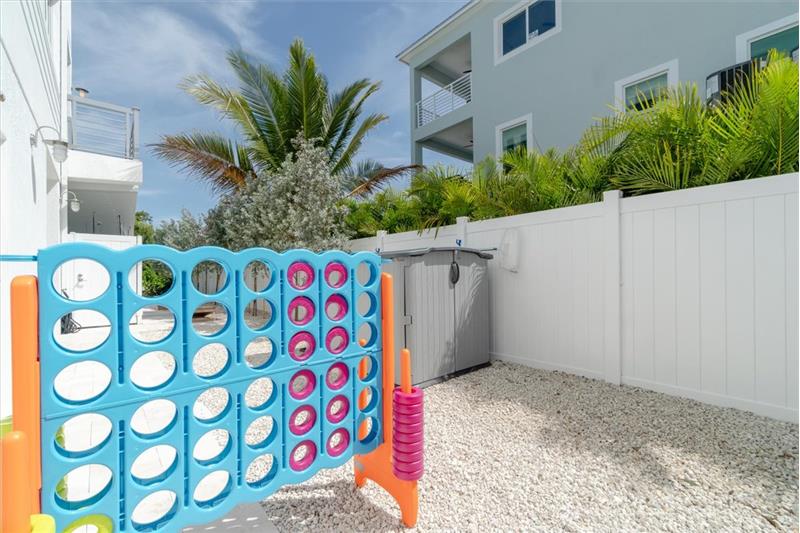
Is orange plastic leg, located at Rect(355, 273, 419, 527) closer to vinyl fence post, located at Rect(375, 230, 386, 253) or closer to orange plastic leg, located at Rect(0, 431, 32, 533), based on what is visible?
orange plastic leg, located at Rect(0, 431, 32, 533)

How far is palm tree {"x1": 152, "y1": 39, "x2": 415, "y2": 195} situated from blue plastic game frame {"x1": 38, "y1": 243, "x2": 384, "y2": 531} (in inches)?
299

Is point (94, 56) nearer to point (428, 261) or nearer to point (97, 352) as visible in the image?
point (428, 261)

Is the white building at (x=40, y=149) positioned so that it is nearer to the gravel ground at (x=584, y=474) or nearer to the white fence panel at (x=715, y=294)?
the gravel ground at (x=584, y=474)

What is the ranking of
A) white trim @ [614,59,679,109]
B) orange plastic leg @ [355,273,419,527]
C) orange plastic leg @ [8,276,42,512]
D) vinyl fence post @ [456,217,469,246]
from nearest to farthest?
orange plastic leg @ [8,276,42,512], orange plastic leg @ [355,273,419,527], vinyl fence post @ [456,217,469,246], white trim @ [614,59,679,109]

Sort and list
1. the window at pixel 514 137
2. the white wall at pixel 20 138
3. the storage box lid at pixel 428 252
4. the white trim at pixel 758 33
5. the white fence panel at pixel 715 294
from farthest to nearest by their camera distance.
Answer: the window at pixel 514 137, the white trim at pixel 758 33, the storage box lid at pixel 428 252, the white fence panel at pixel 715 294, the white wall at pixel 20 138

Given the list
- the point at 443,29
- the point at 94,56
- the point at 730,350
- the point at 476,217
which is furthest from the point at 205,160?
the point at 730,350

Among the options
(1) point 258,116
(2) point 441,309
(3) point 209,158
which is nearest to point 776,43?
(2) point 441,309

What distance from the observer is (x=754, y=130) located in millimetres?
3629

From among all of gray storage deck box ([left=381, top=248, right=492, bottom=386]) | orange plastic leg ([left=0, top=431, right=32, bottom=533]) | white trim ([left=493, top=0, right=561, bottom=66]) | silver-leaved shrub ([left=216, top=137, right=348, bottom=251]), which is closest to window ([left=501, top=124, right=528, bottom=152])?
white trim ([left=493, top=0, right=561, bottom=66])

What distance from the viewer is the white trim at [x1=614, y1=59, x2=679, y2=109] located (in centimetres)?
736

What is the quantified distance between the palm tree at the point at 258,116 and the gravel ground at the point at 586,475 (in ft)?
25.2

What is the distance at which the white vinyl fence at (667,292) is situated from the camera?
3354 millimetres

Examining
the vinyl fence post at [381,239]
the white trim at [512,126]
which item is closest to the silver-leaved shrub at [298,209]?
the vinyl fence post at [381,239]

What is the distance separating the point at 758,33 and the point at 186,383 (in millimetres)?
9455
